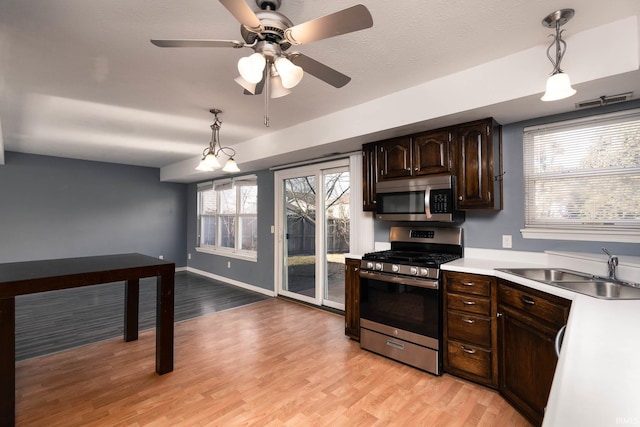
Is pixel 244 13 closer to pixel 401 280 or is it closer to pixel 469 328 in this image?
pixel 401 280

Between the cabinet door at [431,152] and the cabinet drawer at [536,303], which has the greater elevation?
the cabinet door at [431,152]

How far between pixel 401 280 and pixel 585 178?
1.64 meters

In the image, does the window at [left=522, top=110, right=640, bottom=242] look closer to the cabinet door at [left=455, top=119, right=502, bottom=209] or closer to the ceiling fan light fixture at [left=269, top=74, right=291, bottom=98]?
the cabinet door at [left=455, top=119, right=502, bottom=209]

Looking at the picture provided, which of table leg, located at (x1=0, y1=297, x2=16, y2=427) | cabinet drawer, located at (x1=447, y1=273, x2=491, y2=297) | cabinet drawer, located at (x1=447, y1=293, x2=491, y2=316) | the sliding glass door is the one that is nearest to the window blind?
cabinet drawer, located at (x1=447, y1=273, x2=491, y2=297)

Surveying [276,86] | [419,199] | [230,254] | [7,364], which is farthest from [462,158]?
[230,254]

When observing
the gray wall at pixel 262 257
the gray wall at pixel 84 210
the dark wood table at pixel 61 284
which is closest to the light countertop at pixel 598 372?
the dark wood table at pixel 61 284

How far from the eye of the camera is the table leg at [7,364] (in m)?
1.83

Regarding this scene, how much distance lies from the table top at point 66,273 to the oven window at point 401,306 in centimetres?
184

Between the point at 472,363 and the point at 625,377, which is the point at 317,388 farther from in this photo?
the point at 625,377

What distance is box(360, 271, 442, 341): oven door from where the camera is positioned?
8.13ft

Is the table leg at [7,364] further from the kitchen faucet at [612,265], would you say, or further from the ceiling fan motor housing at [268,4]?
the kitchen faucet at [612,265]

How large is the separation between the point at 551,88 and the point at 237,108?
2.69 meters

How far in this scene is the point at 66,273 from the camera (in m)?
2.15

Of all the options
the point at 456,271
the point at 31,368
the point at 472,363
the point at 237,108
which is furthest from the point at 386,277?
the point at 31,368
